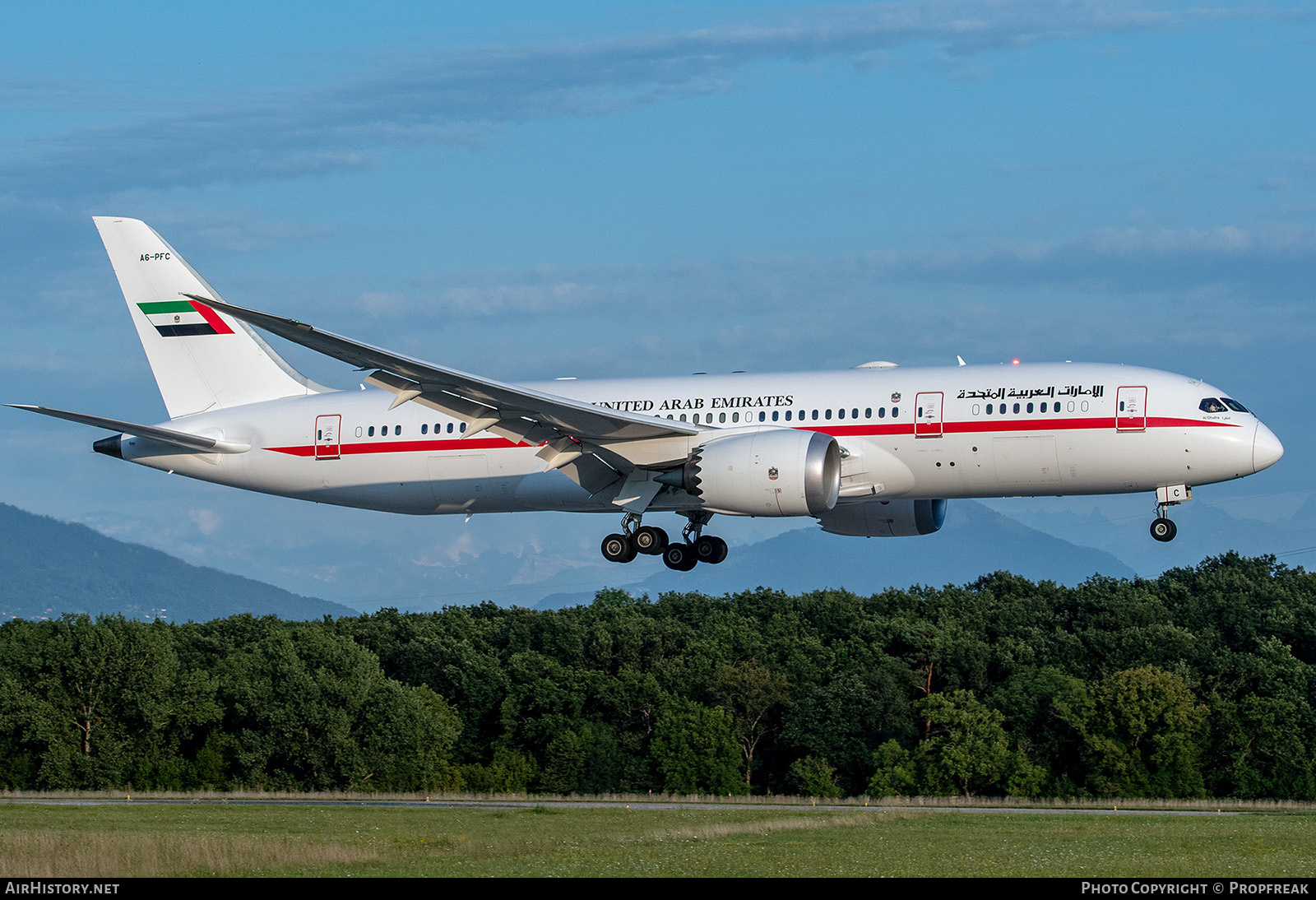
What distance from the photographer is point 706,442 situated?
137 ft

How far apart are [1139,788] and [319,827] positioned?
62593 mm

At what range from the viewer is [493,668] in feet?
398

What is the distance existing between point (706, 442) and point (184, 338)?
18728 mm

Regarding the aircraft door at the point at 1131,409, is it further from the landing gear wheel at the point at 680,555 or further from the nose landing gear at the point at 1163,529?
the landing gear wheel at the point at 680,555

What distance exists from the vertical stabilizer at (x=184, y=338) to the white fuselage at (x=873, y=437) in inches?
97.9

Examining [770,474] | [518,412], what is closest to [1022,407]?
[770,474]

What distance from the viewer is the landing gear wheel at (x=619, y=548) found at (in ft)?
144

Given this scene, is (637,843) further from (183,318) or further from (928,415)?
(183,318)

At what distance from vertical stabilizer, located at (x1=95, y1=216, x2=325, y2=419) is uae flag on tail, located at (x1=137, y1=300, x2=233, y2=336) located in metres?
0.03

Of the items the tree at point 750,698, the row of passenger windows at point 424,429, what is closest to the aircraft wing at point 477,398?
the row of passenger windows at point 424,429

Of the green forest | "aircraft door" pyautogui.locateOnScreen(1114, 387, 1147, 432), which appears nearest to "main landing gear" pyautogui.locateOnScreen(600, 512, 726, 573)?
"aircraft door" pyautogui.locateOnScreen(1114, 387, 1147, 432)

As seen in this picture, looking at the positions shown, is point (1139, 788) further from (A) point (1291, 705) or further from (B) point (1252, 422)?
(B) point (1252, 422)
